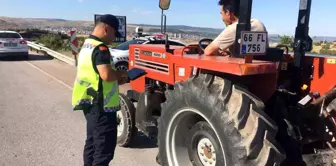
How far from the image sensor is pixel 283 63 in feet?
11.8

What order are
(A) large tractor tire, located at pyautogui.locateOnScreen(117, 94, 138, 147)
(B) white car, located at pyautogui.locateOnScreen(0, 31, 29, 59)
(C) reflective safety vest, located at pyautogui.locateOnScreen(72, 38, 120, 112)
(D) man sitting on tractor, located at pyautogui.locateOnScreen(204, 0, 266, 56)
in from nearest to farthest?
(D) man sitting on tractor, located at pyautogui.locateOnScreen(204, 0, 266, 56)
(C) reflective safety vest, located at pyautogui.locateOnScreen(72, 38, 120, 112)
(A) large tractor tire, located at pyautogui.locateOnScreen(117, 94, 138, 147)
(B) white car, located at pyautogui.locateOnScreen(0, 31, 29, 59)

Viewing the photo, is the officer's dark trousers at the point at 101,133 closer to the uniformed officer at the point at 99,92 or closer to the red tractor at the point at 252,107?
the uniformed officer at the point at 99,92

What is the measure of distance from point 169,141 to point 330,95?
1691 millimetres

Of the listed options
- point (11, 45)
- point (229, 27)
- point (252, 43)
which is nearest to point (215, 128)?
point (252, 43)

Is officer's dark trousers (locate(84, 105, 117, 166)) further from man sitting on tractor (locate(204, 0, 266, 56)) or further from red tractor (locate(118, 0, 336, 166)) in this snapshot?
man sitting on tractor (locate(204, 0, 266, 56))

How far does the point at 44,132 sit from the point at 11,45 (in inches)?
575

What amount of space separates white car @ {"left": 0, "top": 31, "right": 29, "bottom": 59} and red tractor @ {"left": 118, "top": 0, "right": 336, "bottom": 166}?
16844 mm

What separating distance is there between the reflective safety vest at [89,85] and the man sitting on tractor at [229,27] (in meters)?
1.10

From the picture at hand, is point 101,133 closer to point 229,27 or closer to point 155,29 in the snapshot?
point 229,27

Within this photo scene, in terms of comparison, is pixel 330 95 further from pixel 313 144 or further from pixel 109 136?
pixel 109 136

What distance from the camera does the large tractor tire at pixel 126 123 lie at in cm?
523

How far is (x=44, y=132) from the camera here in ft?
19.9

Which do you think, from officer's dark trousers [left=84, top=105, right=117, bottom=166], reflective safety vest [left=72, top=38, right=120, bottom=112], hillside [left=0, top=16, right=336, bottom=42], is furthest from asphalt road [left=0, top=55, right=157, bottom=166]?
hillside [left=0, top=16, right=336, bottom=42]

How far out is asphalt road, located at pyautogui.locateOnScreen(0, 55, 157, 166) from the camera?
4.92m
